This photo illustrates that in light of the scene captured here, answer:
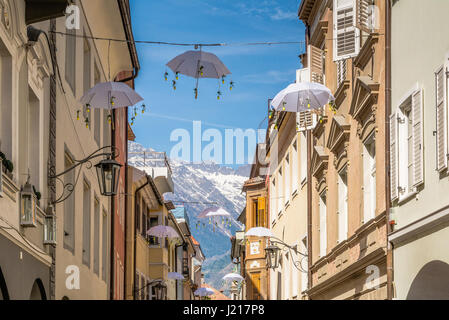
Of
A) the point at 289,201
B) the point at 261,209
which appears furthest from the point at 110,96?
the point at 261,209

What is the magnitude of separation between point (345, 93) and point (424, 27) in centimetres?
726

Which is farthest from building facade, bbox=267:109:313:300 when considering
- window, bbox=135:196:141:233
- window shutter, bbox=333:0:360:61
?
window shutter, bbox=333:0:360:61

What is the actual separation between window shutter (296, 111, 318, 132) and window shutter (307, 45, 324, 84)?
3.39ft

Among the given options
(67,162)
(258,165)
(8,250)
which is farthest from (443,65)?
(258,165)

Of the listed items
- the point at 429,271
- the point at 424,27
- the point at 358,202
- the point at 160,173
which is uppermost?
the point at 160,173

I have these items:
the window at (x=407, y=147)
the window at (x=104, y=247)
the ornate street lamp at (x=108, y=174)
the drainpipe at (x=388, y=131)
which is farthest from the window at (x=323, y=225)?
the ornate street lamp at (x=108, y=174)

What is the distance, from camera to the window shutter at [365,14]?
1794 cm

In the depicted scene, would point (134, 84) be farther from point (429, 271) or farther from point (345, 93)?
point (429, 271)

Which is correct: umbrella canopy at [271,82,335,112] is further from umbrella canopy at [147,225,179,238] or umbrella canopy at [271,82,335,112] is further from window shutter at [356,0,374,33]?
umbrella canopy at [147,225,179,238]

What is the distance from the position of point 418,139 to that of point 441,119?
1.50 meters

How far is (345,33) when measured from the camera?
19203 millimetres

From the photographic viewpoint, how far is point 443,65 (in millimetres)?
12703

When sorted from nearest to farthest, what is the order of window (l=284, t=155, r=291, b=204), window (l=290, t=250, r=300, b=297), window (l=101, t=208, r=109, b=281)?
window (l=101, t=208, r=109, b=281) < window (l=290, t=250, r=300, b=297) < window (l=284, t=155, r=291, b=204)

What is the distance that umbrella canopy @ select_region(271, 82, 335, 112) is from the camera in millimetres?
17641
